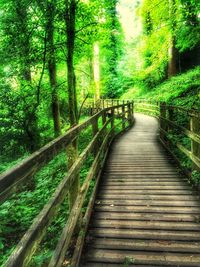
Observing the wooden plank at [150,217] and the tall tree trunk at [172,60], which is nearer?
the wooden plank at [150,217]

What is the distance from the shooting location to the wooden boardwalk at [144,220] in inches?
140

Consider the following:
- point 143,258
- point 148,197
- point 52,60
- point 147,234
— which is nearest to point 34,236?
point 143,258

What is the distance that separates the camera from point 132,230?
420 centimetres

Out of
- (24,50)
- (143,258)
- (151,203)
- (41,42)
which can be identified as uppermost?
(41,42)

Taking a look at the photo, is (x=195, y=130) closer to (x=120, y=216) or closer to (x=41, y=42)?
(x=120, y=216)

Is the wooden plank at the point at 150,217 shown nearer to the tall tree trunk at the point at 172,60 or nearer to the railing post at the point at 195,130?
the railing post at the point at 195,130

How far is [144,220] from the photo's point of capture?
4484mm

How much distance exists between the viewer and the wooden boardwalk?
355 cm

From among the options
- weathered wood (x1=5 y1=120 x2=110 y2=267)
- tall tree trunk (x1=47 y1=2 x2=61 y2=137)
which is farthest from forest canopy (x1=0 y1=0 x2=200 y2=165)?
weathered wood (x1=5 y1=120 x2=110 y2=267)

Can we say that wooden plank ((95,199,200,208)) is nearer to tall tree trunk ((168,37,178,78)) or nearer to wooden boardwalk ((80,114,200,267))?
wooden boardwalk ((80,114,200,267))

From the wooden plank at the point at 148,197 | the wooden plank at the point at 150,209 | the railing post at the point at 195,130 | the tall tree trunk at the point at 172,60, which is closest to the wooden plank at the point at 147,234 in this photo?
the wooden plank at the point at 150,209

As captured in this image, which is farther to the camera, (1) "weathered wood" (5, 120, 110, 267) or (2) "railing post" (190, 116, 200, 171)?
(2) "railing post" (190, 116, 200, 171)

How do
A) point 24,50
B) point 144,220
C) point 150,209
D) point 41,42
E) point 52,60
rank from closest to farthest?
point 144,220
point 150,209
point 24,50
point 41,42
point 52,60

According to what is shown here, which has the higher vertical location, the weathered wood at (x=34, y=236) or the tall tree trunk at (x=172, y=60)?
the tall tree trunk at (x=172, y=60)
